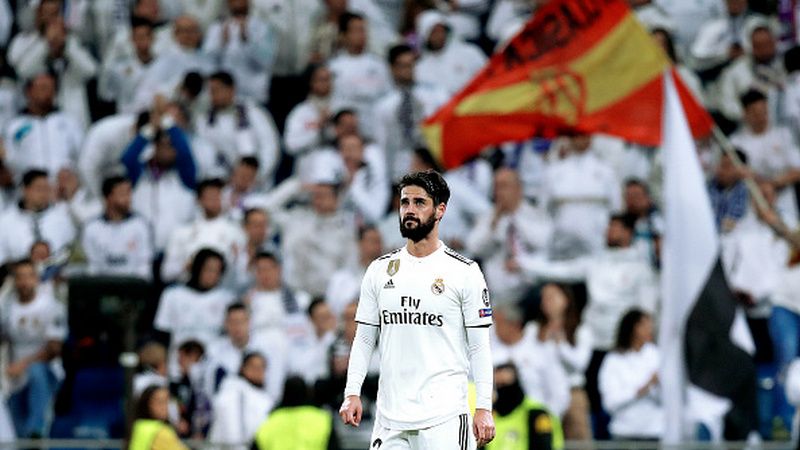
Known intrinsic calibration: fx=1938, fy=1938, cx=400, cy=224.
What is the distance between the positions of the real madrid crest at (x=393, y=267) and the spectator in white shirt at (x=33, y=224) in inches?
374

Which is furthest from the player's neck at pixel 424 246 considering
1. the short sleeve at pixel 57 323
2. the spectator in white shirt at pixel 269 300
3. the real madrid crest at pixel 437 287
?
the short sleeve at pixel 57 323

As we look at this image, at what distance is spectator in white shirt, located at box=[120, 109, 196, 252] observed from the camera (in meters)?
19.4

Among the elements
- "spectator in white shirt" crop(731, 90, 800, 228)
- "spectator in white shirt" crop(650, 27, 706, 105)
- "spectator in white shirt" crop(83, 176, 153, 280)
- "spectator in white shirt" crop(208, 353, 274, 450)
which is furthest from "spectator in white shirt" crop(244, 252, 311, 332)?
"spectator in white shirt" crop(731, 90, 800, 228)

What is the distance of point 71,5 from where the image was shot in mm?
21688

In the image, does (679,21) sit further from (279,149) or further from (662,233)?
(279,149)

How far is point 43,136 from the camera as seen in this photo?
67.2 feet

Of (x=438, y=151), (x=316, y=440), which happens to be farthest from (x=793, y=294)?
(x=316, y=440)

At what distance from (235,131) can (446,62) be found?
2.29 m

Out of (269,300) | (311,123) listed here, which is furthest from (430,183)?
(311,123)

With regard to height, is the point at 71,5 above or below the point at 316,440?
above

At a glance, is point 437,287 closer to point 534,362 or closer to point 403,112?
point 534,362

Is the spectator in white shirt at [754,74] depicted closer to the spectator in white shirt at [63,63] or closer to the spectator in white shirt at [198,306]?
the spectator in white shirt at [198,306]

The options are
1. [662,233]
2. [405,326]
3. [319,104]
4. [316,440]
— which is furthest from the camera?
[319,104]

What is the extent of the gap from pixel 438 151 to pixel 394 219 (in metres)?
1.65
